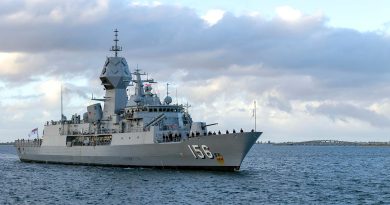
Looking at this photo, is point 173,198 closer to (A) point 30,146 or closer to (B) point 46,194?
(B) point 46,194

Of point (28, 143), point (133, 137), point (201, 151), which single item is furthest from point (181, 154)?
point (28, 143)

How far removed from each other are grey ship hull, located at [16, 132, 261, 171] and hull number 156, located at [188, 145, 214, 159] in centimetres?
8

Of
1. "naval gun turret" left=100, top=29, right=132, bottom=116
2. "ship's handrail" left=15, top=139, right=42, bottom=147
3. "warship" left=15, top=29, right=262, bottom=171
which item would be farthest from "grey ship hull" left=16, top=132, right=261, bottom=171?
"ship's handrail" left=15, top=139, right=42, bottom=147

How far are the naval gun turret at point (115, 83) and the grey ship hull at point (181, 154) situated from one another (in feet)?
17.1

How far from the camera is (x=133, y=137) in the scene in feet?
165

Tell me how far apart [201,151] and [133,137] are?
7.78 meters

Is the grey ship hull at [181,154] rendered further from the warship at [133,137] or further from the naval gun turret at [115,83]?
the naval gun turret at [115,83]

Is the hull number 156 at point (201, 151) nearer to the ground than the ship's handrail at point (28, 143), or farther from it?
nearer to the ground

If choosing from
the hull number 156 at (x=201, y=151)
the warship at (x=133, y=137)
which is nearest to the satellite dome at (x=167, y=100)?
the warship at (x=133, y=137)

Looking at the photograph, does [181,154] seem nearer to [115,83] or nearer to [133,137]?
[133,137]

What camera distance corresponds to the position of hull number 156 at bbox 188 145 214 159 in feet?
147

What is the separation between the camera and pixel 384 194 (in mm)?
36844

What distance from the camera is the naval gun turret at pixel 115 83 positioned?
59.3 meters

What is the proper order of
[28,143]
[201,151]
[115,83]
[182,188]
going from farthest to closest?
[28,143]
[115,83]
[201,151]
[182,188]
